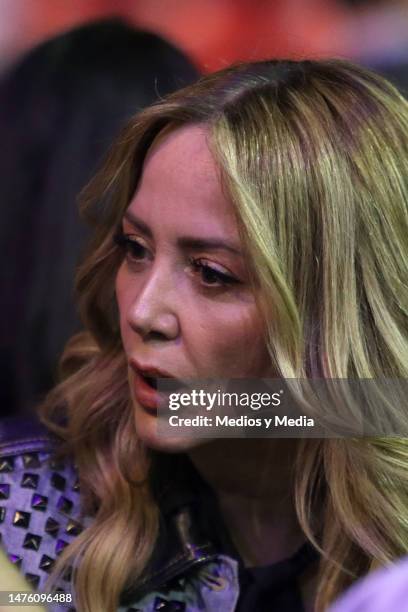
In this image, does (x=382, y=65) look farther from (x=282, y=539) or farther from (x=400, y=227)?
(x=282, y=539)

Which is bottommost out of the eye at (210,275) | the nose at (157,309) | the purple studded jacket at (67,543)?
the purple studded jacket at (67,543)

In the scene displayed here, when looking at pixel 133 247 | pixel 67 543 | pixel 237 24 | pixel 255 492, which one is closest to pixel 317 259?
pixel 133 247

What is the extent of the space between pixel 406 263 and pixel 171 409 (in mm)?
308

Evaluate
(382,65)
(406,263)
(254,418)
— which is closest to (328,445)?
(254,418)

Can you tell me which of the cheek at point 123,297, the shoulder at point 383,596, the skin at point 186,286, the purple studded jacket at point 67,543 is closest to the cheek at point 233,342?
the skin at point 186,286

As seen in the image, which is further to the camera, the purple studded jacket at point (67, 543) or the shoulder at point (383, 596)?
the purple studded jacket at point (67, 543)

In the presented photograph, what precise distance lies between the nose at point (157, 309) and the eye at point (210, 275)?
0.10 feet

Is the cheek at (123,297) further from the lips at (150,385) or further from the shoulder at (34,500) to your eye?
the shoulder at (34,500)

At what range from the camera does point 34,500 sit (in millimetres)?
1104

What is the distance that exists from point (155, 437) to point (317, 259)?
266mm

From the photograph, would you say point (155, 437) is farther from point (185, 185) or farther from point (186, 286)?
point (185, 185)

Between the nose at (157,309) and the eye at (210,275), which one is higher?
the eye at (210,275)

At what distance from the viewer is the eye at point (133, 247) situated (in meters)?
1.05

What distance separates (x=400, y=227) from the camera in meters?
1.01
